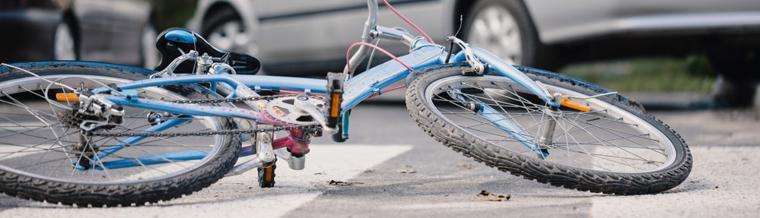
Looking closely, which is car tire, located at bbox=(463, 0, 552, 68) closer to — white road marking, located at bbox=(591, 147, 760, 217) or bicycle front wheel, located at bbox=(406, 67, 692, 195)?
white road marking, located at bbox=(591, 147, 760, 217)

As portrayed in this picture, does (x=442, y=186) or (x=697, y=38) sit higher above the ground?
(x=697, y=38)

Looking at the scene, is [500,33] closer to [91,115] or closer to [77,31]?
[77,31]

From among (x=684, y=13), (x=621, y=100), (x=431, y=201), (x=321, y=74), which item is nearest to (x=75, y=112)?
(x=431, y=201)

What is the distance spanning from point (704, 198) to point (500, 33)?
190 inches

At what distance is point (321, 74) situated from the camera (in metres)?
12.4

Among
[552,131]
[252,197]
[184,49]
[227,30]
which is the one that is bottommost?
[252,197]

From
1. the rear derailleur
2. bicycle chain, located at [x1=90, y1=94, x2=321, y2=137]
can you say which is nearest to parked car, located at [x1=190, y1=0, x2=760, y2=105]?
bicycle chain, located at [x1=90, y1=94, x2=321, y2=137]

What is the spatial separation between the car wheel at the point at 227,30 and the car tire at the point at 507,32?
2.41 m

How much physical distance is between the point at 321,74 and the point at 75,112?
7.60 metres

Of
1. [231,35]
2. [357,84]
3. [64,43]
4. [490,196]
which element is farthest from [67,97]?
[231,35]

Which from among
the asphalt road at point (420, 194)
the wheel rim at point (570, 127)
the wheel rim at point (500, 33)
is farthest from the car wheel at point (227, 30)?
the wheel rim at point (570, 127)

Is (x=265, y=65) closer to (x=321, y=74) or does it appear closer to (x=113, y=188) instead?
(x=321, y=74)

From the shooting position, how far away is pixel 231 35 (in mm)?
11859

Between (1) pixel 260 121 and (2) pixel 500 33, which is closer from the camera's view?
(1) pixel 260 121
